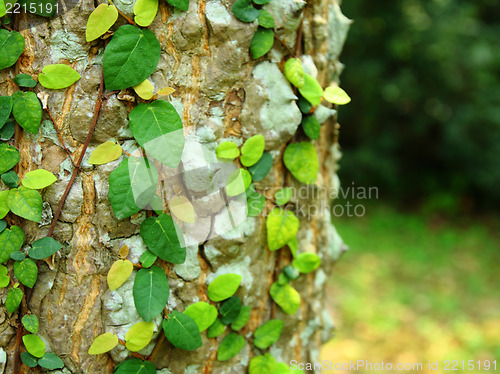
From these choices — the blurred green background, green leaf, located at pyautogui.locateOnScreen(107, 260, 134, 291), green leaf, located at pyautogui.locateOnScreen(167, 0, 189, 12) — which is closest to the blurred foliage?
the blurred green background

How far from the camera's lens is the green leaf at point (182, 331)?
0.76 m

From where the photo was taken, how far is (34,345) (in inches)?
29.2

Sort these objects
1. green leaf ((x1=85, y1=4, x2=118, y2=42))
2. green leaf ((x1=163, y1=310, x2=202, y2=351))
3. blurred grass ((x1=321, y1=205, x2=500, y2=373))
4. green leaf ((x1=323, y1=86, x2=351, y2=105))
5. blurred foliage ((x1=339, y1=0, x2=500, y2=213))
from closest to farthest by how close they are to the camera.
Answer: green leaf ((x1=85, y1=4, x2=118, y2=42)) < green leaf ((x1=163, y1=310, x2=202, y2=351)) < green leaf ((x1=323, y1=86, x2=351, y2=105)) < blurred grass ((x1=321, y1=205, x2=500, y2=373)) < blurred foliage ((x1=339, y1=0, x2=500, y2=213))

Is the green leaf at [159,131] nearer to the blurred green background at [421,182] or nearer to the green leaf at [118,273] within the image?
the green leaf at [118,273]

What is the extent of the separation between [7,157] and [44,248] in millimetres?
170

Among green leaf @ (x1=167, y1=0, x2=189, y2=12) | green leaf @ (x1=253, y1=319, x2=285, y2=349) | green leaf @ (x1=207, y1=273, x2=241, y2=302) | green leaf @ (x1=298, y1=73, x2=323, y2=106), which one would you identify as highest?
green leaf @ (x1=167, y1=0, x2=189, y2=12)

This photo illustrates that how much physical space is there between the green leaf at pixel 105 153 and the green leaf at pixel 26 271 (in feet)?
0.69

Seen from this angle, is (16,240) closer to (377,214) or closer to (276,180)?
(276,180)

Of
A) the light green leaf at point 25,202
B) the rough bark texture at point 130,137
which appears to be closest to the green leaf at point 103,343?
the rough bark texture at point 130,137

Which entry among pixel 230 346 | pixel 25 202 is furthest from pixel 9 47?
pixel 230 346

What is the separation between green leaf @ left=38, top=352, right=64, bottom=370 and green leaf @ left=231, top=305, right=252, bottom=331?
33 cm

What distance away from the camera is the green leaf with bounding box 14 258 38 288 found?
2.35 ft

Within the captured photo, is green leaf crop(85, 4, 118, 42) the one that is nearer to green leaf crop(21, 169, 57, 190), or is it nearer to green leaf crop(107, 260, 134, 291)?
green leaf crop(21, 169, 57, 190)

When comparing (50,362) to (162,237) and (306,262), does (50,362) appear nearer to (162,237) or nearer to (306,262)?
(162,237)
